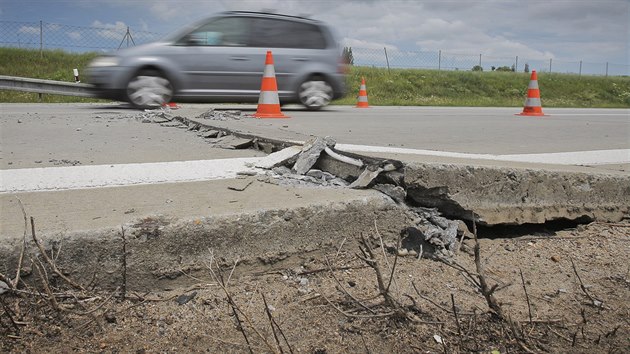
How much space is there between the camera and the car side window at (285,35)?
9.41 metres

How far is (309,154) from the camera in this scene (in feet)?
9.92

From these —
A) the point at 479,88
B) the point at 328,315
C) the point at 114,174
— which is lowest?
the point at 328,315

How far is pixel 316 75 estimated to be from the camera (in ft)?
32.0

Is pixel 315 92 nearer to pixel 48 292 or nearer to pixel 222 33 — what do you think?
pixel 222 33

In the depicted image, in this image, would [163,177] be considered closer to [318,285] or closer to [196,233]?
[196,233]

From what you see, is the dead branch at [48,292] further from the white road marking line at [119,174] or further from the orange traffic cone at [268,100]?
the orange traffic cone at [268,100]

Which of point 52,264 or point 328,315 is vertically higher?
point 52,264

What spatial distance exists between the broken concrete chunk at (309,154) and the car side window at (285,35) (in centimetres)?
666

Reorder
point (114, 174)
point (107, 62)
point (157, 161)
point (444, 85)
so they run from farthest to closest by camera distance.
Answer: point (444, 85) → point (107, 62) → point (157, 161) → point (114, 174)

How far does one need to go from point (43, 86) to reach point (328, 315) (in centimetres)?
1351

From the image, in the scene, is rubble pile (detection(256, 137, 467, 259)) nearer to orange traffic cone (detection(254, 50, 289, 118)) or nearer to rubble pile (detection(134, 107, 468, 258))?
rubble pile (detection(134, 107, 468, 258))

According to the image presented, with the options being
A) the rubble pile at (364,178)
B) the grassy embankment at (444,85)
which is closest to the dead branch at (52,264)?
the rubble pile at (364,178)

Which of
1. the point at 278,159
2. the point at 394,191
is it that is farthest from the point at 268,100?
the point at 394,191

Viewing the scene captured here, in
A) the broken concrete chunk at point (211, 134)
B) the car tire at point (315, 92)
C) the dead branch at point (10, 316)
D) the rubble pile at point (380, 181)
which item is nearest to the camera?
the dead branch at point (10, 316)
